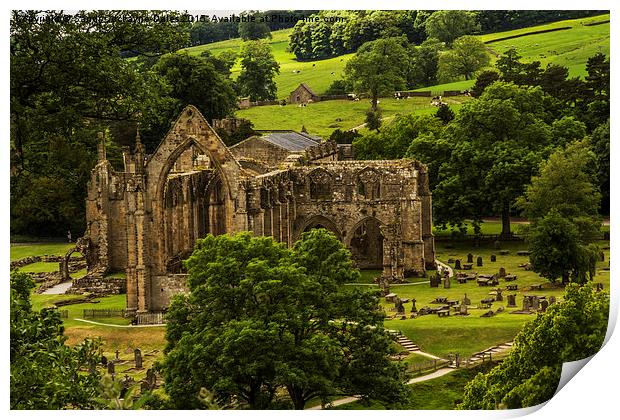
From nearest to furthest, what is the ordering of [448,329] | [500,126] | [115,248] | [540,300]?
[448,329] → [540,300] → [115,248] → [500,126]

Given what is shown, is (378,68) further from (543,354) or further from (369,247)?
(543,354)

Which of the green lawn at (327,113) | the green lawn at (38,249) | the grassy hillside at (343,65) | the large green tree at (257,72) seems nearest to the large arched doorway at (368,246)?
the grassy hillside at (343,65)

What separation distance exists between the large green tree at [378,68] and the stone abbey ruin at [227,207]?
15637 mm

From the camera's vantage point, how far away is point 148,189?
7119cm

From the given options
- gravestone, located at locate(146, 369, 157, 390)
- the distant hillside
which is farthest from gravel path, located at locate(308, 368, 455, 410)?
the distant hillside

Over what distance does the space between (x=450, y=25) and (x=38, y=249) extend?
1446 inches

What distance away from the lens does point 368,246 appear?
276 ft

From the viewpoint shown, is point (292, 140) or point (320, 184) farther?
point (292, 140)

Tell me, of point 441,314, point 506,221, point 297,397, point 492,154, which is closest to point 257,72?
→ point 492,154

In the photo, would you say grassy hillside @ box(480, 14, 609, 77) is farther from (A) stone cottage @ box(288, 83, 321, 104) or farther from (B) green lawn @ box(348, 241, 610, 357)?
(B) green lawn @ box(348, 241, 610, 357)

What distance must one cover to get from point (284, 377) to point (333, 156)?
51499mm

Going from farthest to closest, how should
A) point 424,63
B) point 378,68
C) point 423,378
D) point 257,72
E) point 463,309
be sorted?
point 424,63
point 378,68
point 257,72
point 463,309
point 423,378

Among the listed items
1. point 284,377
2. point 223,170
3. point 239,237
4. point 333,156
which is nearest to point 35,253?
point 333,156
